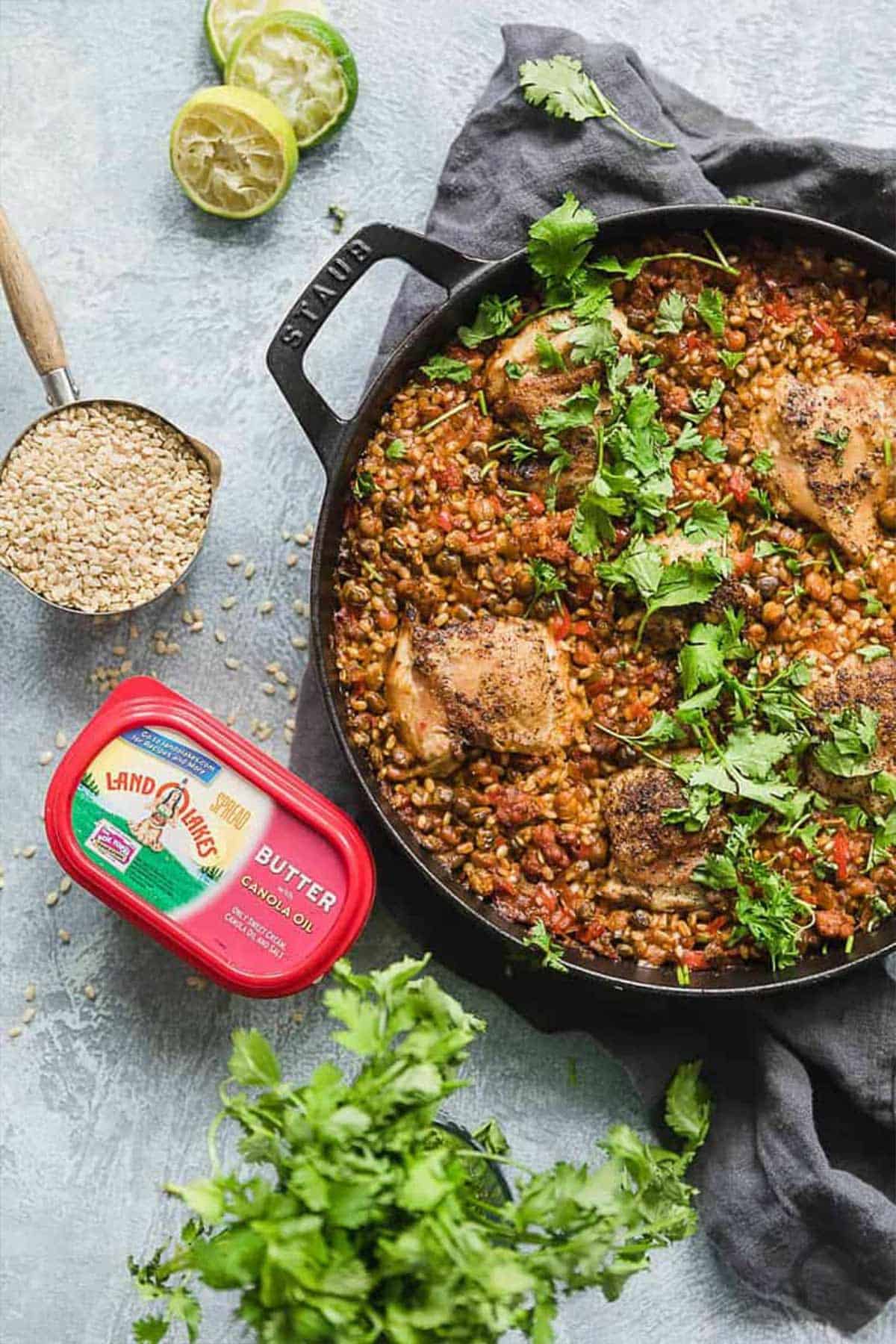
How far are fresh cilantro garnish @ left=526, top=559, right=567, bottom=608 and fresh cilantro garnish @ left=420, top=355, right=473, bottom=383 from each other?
581 mm

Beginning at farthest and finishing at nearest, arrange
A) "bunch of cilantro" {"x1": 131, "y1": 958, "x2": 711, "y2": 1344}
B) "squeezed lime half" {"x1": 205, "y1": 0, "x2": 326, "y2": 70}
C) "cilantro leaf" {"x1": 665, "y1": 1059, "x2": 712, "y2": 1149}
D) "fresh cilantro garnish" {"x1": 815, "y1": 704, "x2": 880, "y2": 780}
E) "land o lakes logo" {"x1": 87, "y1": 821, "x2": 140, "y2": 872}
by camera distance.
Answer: "squeezed lime half" {"x1": 205, "y1": 0, "x2": 326, "y2": 70} < "cilantro leaf" {"x1": 665, "y1": 1059, "x2": 712, "y2": 1149} < "land o lakes logo" {"x1": 87, "y1": 821, "x2": 140, "y2": 872} < "fresh cilantro garnish" {"x1": 815, "y1": 704, "x2": 880, "y2": 780} < "bunch of cilantro" {"x1": 131, "y1": 958, "x2": 711, "y2": 1344}

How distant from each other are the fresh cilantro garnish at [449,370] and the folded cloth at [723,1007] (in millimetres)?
352

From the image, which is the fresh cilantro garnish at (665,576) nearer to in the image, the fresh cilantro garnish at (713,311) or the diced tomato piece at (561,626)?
the diced tomato piece at (561,626)

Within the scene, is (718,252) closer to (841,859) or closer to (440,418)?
(440,418)

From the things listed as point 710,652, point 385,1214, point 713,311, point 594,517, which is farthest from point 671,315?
point 385,1214

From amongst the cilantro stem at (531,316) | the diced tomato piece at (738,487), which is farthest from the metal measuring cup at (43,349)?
the diced tomato piece at (738,487)

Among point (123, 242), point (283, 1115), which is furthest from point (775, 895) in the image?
point (123, 242)

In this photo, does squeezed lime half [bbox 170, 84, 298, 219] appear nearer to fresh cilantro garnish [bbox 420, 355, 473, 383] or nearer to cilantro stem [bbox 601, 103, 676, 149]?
fresh cilantro garnish [bbox 420, 355, 473, 383]

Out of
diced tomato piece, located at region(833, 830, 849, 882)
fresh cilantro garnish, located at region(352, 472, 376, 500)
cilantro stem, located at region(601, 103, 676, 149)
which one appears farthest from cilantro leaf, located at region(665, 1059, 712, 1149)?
cilantro stem, located at region(601, 103, 676, 149)

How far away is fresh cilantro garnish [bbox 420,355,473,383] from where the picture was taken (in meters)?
4.05

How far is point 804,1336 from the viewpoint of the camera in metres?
4.39

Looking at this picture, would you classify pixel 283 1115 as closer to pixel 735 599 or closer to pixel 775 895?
pixel 775 895

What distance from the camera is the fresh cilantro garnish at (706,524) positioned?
3934mm

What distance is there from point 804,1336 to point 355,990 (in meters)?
2.24
